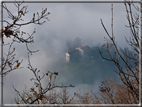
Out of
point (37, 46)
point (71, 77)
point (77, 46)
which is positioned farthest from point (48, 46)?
point (71, 77)

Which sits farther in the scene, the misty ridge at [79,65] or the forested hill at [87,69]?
the forested hill at [87,69]

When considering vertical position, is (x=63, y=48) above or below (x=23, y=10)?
above

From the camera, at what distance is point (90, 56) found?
75.8 ft

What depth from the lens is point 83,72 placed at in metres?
25.7

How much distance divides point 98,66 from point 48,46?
8694mm

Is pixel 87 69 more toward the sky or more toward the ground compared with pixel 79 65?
more toward the ground

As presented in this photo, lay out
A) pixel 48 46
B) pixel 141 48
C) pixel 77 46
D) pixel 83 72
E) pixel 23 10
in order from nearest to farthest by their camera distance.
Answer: pixel 141 48 < pixel 23 10 < pixel 77 46 < pixel 48 46 < pixel 83 72

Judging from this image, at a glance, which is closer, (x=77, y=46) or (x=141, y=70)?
(x=141, y=70)

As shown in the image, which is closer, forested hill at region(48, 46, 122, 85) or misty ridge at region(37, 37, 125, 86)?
misty ridge at region(37, 37, 125, 86)

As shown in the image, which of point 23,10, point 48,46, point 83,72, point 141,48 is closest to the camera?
point 141,48

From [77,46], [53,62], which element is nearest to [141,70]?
[77,46]

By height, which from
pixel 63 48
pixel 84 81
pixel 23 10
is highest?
pixel 63 48

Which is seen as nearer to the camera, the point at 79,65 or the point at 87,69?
the point at 79,65

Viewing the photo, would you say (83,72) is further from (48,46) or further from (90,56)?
(48,46)
